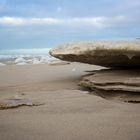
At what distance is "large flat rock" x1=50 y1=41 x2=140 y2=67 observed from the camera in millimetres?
3480

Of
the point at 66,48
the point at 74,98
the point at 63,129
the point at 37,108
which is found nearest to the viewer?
the point at 63,129

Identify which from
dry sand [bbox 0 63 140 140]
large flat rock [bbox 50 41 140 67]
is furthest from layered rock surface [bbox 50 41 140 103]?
dry sand [bbox 0 63 140 140]

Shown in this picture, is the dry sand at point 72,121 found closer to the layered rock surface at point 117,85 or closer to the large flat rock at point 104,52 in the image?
the layered rock surface at point 117,85

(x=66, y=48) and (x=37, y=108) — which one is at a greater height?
(x=66, y=48)

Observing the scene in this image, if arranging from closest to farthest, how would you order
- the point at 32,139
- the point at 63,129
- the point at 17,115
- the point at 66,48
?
the point at 32,139, the point at 63,129, the point at 17,115, the point at 66,48

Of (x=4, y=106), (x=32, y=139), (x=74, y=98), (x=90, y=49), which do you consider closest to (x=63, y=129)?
(x=32, y=139)

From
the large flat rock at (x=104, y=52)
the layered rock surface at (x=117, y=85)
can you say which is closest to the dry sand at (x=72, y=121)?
the layered rock surface at (x=117, y=85)

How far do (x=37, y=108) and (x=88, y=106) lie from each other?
44cm

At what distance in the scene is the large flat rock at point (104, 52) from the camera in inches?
137

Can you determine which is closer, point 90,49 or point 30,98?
point 30,98

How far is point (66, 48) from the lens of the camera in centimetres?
388

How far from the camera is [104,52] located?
11.8 feet

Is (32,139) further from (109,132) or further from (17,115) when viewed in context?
(17,115)

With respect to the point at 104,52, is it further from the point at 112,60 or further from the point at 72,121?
the point at 72,121
